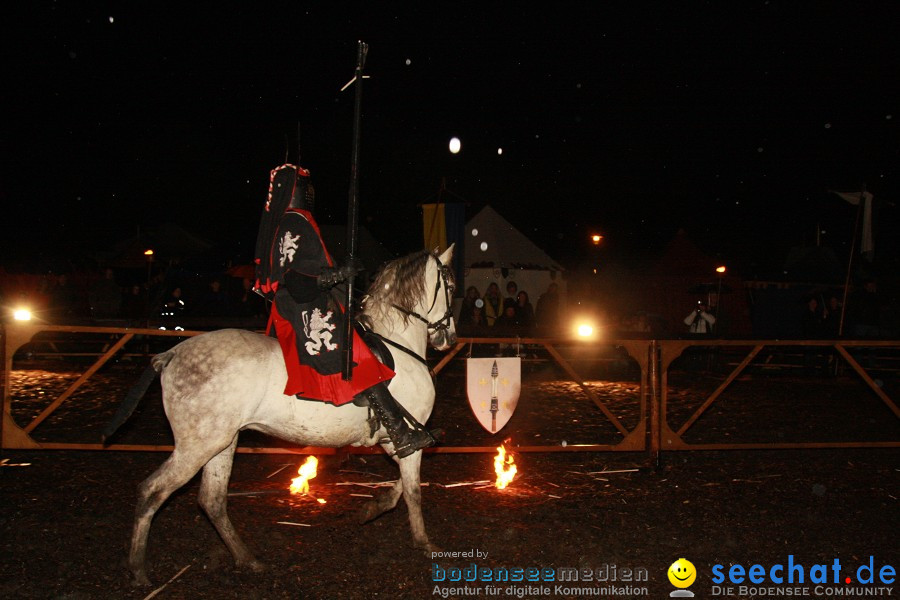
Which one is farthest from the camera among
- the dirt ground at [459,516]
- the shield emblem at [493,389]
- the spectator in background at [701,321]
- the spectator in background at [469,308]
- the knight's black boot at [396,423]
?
the spectator in background at [469,308]

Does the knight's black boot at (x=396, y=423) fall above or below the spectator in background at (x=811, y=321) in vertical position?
below

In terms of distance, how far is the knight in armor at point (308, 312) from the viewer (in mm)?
4754

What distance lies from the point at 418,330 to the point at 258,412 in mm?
1484

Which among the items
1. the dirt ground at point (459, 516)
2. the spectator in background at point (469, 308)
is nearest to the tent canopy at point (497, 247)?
the spectator in background at point (469, 308)

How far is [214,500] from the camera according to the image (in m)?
4.90

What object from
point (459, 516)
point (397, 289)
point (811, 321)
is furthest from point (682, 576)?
point (811, 321)

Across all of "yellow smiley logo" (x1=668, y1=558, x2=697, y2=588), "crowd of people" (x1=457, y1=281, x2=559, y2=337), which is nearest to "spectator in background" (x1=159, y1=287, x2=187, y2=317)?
"crowd of people" (x1=457, y1=281, x2=559, y2=337)

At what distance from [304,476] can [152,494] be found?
2435 millimetres

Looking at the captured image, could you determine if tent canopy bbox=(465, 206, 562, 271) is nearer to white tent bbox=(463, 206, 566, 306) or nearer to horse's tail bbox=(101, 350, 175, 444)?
white tent bbox=(463, 206, 566, 306)

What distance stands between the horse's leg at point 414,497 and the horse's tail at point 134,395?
76.4 inches

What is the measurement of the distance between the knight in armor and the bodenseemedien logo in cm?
203

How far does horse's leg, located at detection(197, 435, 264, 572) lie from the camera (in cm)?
482

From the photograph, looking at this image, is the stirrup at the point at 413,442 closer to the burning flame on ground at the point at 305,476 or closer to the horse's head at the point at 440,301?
the horse's head at the point at 440,301

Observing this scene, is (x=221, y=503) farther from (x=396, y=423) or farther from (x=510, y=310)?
(x=510, y=310)
